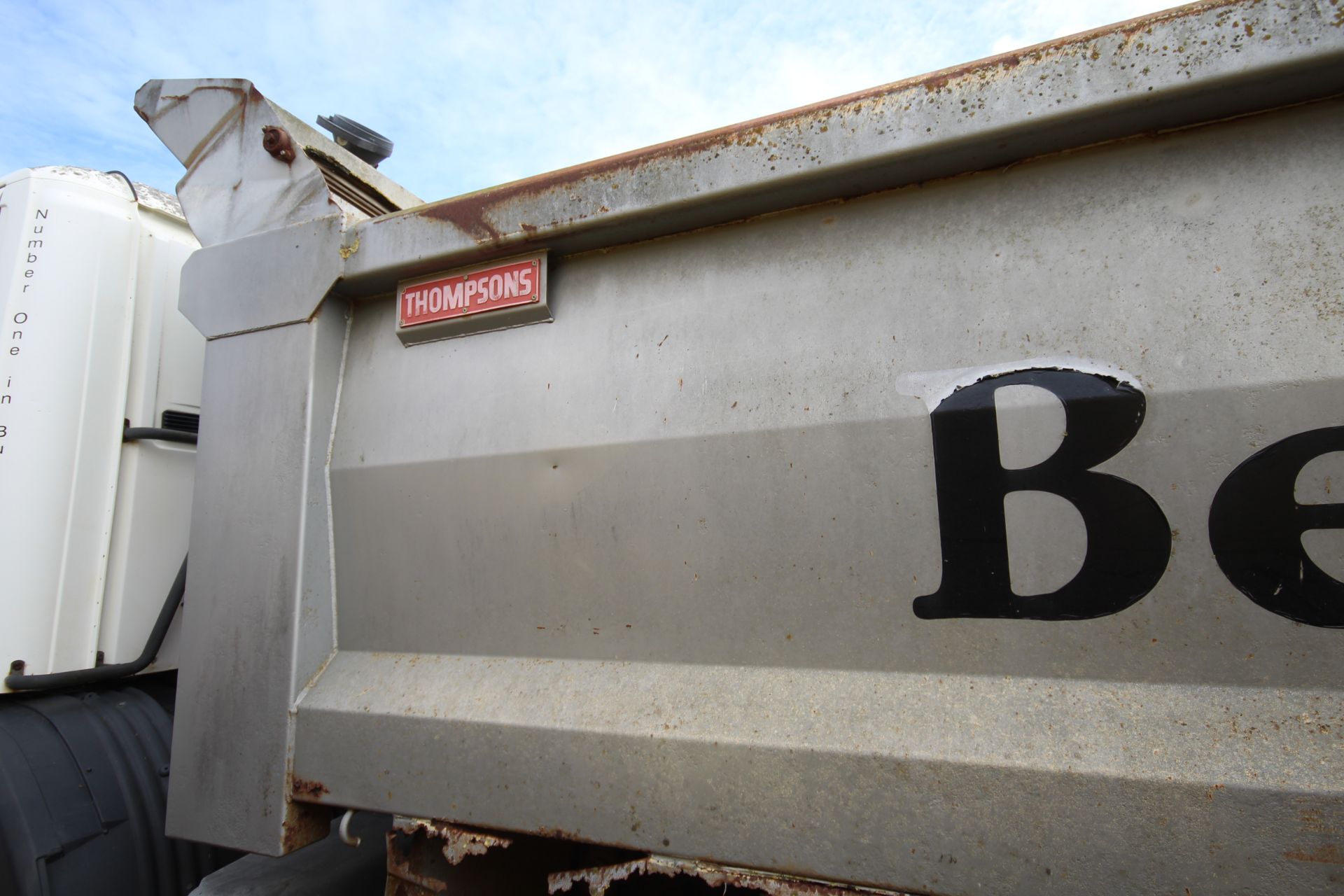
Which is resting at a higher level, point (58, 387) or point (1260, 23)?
point (1260, 23)

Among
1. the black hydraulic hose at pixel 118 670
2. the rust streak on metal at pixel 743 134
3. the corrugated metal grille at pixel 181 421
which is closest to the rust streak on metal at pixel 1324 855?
the rust streak on metal at pixel 743 134

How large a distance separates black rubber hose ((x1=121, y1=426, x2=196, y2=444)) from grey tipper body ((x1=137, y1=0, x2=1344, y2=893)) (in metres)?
0.37

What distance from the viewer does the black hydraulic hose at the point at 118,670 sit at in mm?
1565

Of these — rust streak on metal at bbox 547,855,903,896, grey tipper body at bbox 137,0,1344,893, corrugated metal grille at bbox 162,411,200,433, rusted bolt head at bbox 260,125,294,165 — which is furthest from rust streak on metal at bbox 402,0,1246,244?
rust streak on metal at bbox 547,855,903,896

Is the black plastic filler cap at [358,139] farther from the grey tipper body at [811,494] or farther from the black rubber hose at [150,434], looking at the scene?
the black rubber hose at [150,434]

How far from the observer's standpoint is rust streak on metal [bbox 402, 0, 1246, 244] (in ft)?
3.24

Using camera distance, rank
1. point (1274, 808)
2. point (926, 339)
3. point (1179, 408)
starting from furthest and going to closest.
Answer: point (926, 339) → point (1179, 408) → point (1274, 808)

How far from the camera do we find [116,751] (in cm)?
158

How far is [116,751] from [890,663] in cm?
166

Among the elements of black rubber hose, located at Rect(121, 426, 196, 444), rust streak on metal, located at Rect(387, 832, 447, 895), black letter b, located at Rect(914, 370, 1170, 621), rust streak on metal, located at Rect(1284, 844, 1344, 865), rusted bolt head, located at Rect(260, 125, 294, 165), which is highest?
rusted bolt head, located at Rect(260, 125, 294, 165)

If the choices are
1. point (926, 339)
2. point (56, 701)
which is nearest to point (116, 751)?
point (56, 701)

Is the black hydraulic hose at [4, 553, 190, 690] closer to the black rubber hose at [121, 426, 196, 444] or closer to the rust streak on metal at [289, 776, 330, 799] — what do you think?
the black rubber hose at [121, 426, 196, 444]

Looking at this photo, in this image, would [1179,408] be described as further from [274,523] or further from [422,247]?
[274,523]

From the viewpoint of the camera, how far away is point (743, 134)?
1189 mm
